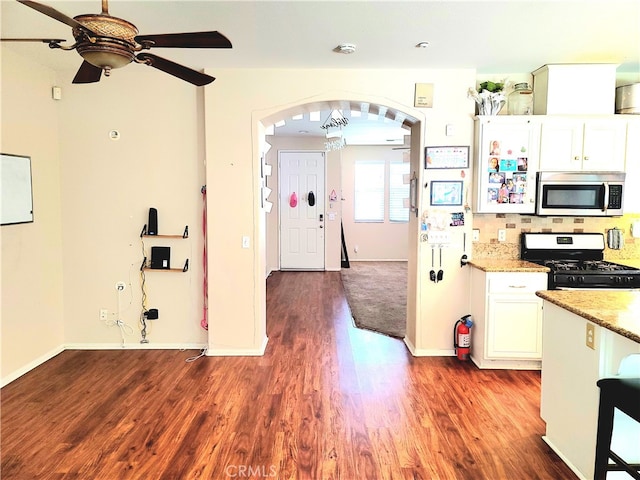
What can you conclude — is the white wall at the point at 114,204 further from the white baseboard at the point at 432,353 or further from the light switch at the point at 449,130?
the light switch at the point at 449,130

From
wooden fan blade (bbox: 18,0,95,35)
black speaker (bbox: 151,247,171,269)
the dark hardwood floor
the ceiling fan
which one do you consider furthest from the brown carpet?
wooden fan blade (bbox: 18,0,95,35)

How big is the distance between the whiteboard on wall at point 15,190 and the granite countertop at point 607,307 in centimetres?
388

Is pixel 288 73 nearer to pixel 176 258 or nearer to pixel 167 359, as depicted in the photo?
pixel 176 258

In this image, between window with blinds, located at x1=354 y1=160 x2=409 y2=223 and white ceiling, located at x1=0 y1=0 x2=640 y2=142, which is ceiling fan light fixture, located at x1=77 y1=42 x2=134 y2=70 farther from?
window with blinds, located at x1=354 y1=160 x2=409 y2=223

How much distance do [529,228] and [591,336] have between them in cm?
209

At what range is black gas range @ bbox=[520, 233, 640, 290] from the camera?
11.0ft

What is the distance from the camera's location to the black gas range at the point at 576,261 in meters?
3.35

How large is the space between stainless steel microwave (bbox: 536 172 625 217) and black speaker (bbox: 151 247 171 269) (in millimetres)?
3439

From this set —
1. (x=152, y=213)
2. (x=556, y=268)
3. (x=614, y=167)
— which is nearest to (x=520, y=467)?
(x=556, y=268)

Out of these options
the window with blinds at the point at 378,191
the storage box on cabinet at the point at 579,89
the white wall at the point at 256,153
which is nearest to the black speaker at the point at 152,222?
the white wall at the point at 256,153

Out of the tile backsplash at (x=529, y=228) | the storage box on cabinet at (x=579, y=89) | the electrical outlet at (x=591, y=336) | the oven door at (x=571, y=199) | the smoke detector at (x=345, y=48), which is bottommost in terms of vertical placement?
the electrical outlet at (x=591, y=336)

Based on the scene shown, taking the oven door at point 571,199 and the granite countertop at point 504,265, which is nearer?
the granite countertop at point 504,265

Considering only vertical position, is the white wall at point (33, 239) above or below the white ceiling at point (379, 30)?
below

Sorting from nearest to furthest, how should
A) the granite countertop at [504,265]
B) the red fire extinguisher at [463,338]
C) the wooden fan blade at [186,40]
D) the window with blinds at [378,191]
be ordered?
the wooden fan blade at [186,40] → the granite countertop at [504,265] → the red fire extinguisher at [463,338] → the window with blinds at [378,191]
